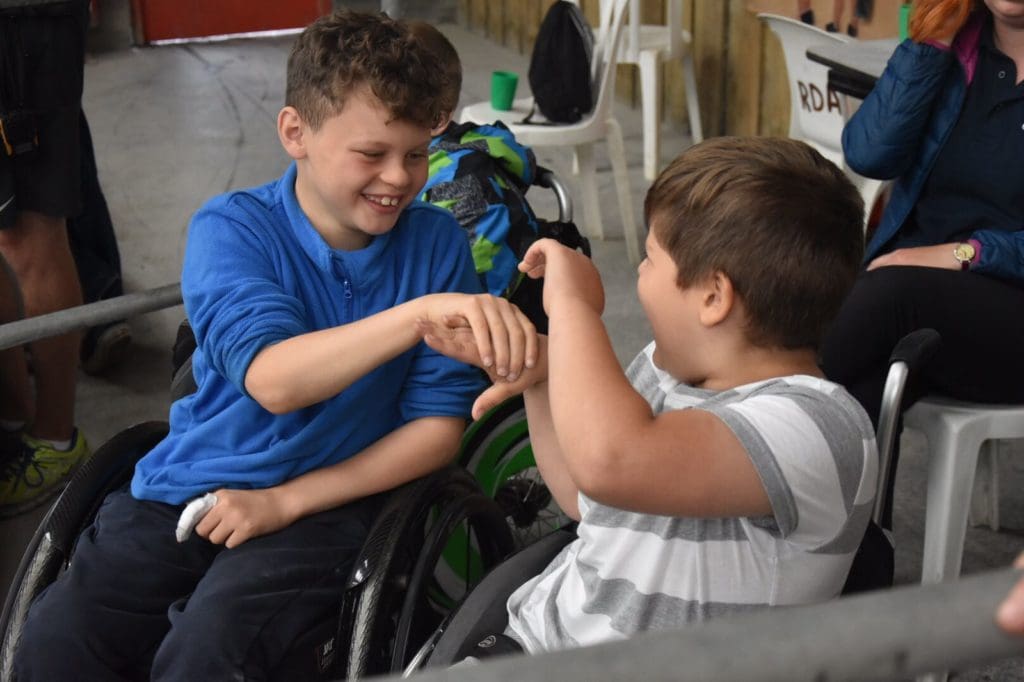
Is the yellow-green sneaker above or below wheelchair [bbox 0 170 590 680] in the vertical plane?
below

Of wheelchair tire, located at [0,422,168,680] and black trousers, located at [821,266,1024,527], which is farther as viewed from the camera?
black trousers, located at [821,266,1024,527]

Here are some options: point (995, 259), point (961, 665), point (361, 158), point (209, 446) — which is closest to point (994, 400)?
point (995, 259)

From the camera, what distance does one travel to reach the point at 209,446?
1.55 m

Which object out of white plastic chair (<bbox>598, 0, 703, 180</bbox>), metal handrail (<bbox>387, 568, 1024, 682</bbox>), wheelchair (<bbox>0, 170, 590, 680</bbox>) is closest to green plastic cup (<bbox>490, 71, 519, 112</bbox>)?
white plastic chair (<bbox>598, 0, 703, 180</bbox>)

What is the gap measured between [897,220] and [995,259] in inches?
10.2

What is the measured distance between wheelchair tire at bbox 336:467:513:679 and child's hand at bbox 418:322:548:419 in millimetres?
208

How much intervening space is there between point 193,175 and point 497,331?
438cm

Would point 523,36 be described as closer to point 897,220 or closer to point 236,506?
point 897,220

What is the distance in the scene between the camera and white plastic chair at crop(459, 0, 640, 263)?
403 cm

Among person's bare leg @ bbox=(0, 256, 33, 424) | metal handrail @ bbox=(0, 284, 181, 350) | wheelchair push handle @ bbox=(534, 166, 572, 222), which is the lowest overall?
person's bare leg @ bbox=(0, 256, 33, 424)

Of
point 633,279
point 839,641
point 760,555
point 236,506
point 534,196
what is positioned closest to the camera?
point 839,641

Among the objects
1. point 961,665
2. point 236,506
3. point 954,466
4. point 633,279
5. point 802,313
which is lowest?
point 633,279

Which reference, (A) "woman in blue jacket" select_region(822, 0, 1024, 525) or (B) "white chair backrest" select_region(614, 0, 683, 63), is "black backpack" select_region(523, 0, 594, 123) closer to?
(B) "white chair backrest" select_region(614, 0, 683, 63)

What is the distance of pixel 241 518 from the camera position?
1.46m
